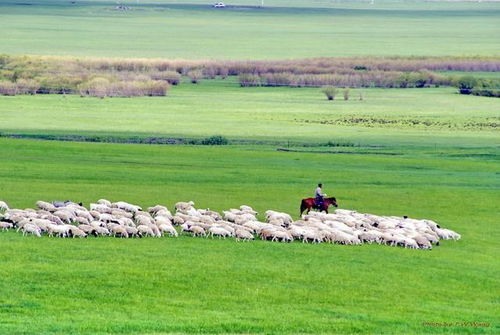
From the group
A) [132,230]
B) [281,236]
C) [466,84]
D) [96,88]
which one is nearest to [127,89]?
[96,88]

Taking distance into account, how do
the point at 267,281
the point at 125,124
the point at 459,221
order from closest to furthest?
the point at 267,281 → the point at 459,221 → the point at 125,124

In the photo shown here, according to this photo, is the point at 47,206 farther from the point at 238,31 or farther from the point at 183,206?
the point at 238,31

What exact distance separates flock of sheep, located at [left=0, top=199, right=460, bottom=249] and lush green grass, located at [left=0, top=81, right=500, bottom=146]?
25632mm

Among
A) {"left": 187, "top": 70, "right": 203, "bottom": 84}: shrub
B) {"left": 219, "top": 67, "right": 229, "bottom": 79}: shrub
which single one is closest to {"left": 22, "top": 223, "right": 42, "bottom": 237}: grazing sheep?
{"left": 187, "top": 70, "right": 203, "bottom": 84}: shrub

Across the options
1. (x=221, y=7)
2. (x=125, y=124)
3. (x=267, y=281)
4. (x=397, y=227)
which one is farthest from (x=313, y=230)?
(x=221, y=7)

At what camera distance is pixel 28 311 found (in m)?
16.0

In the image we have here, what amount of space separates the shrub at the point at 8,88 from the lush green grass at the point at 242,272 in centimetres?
3729

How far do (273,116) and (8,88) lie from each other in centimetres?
1814

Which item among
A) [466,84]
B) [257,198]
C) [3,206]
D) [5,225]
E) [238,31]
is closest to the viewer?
[5,225]

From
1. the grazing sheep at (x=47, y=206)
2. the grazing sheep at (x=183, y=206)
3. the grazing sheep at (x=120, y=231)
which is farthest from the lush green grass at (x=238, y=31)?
the grazing sheep at (x=120, y=231)

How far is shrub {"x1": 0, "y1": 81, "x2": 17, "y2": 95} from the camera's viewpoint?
71062mm

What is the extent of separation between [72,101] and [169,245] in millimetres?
47721

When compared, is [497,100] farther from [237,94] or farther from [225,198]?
[225,198]

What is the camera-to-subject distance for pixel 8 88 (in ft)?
236
